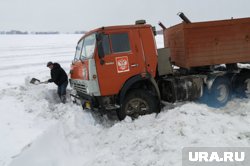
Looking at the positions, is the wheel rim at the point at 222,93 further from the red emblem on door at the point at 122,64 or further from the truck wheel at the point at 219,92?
the red emblem on door at the point at 122,64

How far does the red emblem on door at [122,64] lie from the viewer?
780 centimetres

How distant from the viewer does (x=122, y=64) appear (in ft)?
25.8

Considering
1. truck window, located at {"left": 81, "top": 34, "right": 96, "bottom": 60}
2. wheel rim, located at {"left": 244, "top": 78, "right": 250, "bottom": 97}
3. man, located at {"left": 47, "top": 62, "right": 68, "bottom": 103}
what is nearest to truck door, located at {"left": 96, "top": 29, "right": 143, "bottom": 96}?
truck window, located at {"left": 81, "top": 34, "right": 96, "bottom": 60}

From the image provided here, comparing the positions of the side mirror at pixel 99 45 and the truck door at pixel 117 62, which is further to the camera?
the truck door at pixel 117 62

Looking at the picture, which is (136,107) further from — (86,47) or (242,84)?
(242,84)

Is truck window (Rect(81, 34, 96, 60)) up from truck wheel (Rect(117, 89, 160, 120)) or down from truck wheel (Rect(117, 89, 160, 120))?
up

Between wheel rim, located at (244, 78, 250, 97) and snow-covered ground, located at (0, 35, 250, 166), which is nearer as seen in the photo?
snow-covered ground, located at (0, 35, 250, 166)

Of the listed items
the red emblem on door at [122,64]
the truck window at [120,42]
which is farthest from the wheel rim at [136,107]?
the truck window at [120,42]

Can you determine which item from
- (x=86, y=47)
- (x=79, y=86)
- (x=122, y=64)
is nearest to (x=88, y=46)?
(x=86, y=47)

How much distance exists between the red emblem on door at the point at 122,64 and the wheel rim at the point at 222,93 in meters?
3.51

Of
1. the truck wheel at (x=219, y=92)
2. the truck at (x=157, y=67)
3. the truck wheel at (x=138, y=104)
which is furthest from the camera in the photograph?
the truck wheel at (x=219, y=92)

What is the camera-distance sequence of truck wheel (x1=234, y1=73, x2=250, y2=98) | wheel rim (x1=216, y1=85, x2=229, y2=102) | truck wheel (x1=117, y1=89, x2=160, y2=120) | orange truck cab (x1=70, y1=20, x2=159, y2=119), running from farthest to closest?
truck wheel (x1=234, y1=73, x2=250, y2=98) < wheel rim (x1=216, y1=85, x2=229, y2=102) < truck wheel (x1=117, y1=89, x2=160, y2=120) < orange truck cab (x1=70, y1=20, x2=159, y2=119)

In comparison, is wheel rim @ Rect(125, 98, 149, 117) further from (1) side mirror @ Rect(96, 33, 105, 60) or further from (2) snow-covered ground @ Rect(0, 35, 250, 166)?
(1) side mirror @ Rect(96, 33, 105, 60)

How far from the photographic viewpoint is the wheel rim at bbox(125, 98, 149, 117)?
8039mm
